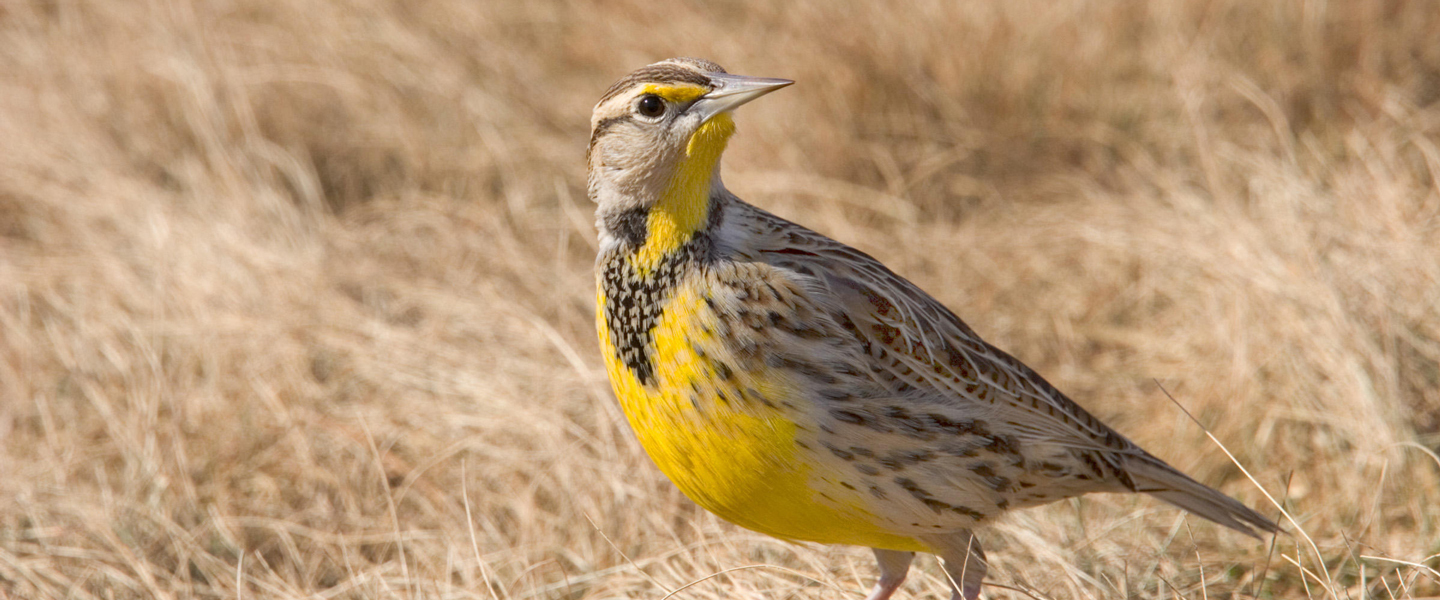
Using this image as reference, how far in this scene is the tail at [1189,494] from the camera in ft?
10.4

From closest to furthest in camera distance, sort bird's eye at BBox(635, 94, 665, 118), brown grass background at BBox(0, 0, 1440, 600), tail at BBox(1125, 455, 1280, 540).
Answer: bird's eye at BBox(635, 94, 665, 118)
tail at BBox(1125, 455, 1280, 540)
brown grass background at BBox(0, 0, 1440, 600)

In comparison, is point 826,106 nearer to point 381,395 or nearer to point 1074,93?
point 1074,93

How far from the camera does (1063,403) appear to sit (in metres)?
3.16

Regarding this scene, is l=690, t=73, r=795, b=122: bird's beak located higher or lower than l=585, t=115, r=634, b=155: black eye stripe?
higher

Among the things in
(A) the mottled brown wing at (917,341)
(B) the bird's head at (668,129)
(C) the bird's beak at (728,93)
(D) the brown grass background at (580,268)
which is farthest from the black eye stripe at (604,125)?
(D) the brown grass background at (580,268)

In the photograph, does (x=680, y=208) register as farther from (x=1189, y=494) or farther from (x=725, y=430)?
(x=1189, y=494)

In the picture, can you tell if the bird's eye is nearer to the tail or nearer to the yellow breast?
the yellow breast

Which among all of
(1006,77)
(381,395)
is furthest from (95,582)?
(1006,77)

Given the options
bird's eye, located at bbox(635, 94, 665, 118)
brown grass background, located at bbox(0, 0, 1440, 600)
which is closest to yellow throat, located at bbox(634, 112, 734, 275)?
bird's eye, located at bbox(635, 94, 665, 118)

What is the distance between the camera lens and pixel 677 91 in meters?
2.72

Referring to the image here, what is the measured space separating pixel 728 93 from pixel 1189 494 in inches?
61.9

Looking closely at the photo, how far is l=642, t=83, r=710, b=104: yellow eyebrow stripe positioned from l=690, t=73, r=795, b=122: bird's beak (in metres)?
0.02

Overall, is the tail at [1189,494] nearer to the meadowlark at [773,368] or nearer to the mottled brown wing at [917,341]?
the mottled brown wing at [917,341]

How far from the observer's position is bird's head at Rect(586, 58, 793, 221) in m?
2.71
